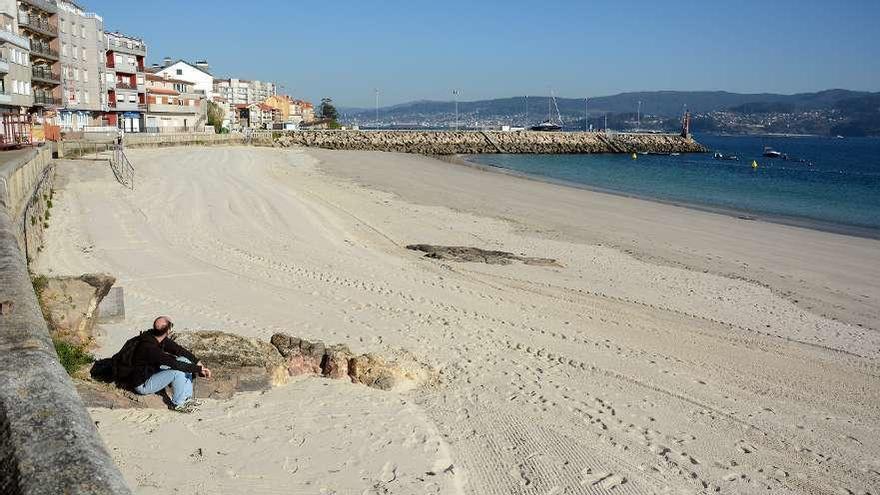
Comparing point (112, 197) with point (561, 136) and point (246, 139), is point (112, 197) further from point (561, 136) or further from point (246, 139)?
point (561, 136)

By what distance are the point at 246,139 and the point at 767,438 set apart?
6451 centimetres

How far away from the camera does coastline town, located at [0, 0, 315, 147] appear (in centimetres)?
3688

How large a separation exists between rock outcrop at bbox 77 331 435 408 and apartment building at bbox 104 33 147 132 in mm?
59631

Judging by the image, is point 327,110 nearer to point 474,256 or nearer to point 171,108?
point 171,108

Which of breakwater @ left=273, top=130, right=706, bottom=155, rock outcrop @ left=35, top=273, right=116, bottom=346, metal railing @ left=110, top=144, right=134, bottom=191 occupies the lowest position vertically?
rock outcrop @ left=35, top=273, right=116, bottom=346

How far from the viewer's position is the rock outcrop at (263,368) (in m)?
6.41

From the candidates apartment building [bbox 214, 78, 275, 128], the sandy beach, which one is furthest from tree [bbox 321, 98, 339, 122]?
the sandy beach

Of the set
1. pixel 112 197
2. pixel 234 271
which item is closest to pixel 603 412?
pixel 234 271

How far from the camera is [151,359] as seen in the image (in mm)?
6363

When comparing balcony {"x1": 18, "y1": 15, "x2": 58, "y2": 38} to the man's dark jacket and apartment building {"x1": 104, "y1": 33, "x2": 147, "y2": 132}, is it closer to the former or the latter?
apartment building {"x1": 104, "y1": 33, "x2": 147, "y2": 132}

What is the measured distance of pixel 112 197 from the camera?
72.5 ft

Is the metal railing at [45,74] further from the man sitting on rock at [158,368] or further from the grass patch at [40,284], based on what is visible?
the man sitting on rock at [158,368]

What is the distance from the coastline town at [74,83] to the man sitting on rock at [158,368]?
22097 millimetres

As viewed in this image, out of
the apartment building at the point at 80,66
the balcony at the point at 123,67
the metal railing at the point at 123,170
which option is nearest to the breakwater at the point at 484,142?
the balcony at the point at 123,67
